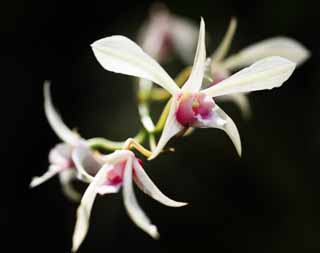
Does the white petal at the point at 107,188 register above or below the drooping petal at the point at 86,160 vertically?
below

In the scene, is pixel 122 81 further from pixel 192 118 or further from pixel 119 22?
pixel 192 118

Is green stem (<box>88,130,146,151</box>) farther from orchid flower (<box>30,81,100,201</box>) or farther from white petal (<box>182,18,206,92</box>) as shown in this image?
white petal (<box>182,18,206,92</box>)

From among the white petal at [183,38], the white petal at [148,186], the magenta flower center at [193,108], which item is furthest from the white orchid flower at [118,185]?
the white petal at [183,38]

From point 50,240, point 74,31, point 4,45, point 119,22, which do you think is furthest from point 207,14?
point 50,240

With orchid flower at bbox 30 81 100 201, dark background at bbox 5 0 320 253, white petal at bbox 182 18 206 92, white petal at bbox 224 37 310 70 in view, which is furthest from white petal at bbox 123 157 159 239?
dark background at bbox 5 0 320 253

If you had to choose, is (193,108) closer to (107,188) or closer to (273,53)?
(107,188)

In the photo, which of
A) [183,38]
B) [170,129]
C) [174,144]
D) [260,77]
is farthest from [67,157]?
[174,144]

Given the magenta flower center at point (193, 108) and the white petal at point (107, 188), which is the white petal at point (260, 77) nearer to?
the magenta flower center at point (193, 108)
